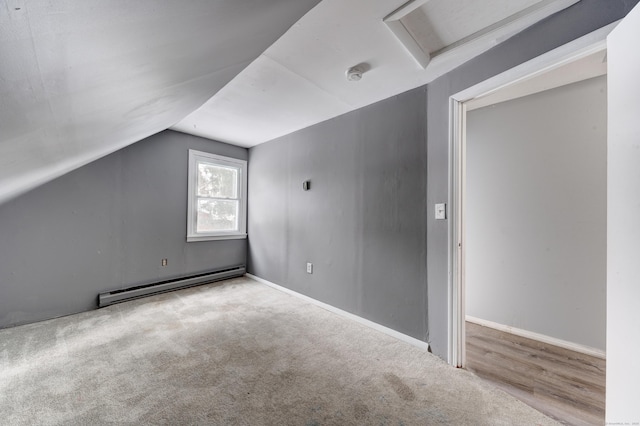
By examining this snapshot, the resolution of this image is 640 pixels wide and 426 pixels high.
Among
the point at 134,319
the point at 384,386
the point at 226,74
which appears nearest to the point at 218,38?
the point at 226,74

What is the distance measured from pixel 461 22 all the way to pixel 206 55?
1.49m

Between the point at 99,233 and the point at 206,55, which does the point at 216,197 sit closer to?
the point at 99,233

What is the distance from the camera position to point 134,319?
250 cm

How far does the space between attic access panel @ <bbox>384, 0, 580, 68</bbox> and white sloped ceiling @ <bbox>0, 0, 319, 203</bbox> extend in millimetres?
610

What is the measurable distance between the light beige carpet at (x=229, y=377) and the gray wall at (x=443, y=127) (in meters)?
0.43

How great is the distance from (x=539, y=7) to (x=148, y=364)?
3370 millimetres

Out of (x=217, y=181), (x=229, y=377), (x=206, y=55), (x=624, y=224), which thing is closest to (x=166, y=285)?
(x=217, y=181)

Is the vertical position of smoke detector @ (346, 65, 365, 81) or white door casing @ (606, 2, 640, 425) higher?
smoke detector @ (346, 65, 365, 81)

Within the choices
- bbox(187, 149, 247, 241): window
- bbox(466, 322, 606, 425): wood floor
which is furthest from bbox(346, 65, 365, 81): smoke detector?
bbox(187, 149, 247, 241): window

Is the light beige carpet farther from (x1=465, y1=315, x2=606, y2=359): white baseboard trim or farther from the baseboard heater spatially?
(x1=465, y1=315, x2=606, y2=359): white baseboard trim

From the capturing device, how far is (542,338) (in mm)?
2199

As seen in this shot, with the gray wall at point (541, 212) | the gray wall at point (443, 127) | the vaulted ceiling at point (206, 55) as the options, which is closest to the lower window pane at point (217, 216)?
the vaulted ceiling at point (206, 55)

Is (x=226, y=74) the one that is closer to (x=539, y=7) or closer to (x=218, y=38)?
(x=218, y=38)

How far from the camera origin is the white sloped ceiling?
0.48m
